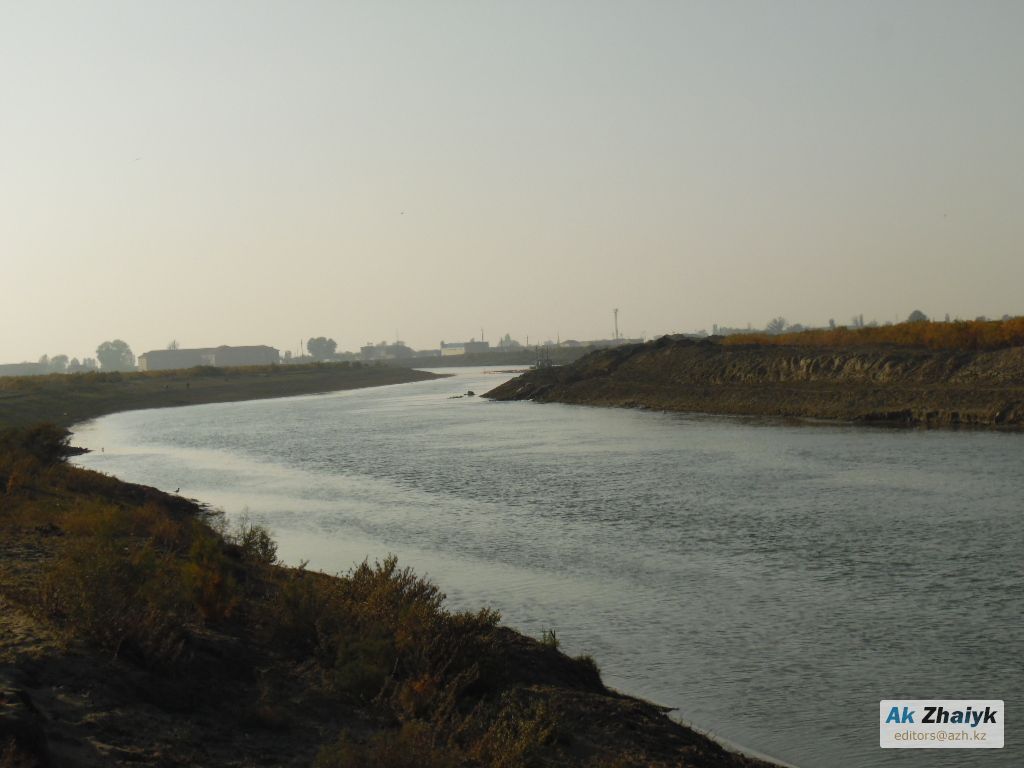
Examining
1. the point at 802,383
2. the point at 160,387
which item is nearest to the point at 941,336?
the point at 802,383

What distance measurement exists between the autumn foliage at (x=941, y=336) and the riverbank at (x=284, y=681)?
5952cm

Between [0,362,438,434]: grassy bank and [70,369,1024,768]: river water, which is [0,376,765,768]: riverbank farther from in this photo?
[0,362,438,434]: grassy bank

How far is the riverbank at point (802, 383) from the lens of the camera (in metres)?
52.4

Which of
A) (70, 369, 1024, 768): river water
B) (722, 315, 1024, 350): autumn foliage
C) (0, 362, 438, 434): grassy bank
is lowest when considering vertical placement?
(70, 369, 1024, 768): river water

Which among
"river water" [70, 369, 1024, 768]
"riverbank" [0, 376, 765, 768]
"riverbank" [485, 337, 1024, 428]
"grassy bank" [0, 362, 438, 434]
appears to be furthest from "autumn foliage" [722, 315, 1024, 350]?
"riverbank" [0, 376, 765, 768]

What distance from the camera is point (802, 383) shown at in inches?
2601

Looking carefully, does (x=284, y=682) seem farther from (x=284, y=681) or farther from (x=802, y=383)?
(x=802, y=383)

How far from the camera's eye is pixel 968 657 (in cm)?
1330

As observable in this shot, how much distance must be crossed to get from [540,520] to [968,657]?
13990 mm

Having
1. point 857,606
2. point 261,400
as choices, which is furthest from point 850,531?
point 261,400

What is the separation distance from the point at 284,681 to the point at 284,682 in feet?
0.11

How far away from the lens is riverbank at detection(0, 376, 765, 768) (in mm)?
8492

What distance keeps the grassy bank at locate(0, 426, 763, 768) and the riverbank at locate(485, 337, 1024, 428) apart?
42326 millimetres

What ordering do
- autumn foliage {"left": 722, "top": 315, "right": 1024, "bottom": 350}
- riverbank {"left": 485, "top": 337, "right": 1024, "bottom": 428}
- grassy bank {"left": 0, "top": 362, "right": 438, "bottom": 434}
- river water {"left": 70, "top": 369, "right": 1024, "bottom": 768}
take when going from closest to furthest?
1. river water {"left": 70, "top": 369, "right": 1024, "bottom": 768}
2. riverbank {"left": 485, "top": 337, "right": 1024, "bottom": 428}
3. autumn foliage {"left": 722, "top": 315, "right": 1024, "bottom": 350}
4. grassy bank {"left": 0, "top": 362, "right": 438, "bottom": 434}
